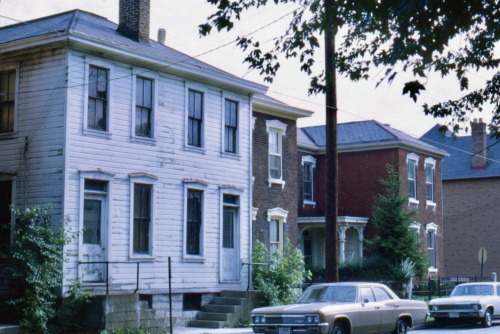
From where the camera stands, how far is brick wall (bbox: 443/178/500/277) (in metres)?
51.0


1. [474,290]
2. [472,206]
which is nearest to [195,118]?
[474,290]

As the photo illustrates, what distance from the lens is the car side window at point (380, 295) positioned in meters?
19.6

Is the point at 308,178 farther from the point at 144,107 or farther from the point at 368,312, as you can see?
the point at 368,312

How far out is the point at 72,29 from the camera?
21.8 m

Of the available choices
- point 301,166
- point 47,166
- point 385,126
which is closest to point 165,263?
point 47,166

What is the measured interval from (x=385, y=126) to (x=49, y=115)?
80.1ft

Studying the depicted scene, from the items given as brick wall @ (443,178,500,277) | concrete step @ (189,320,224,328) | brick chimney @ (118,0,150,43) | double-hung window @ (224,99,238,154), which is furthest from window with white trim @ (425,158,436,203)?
brick chimney @ (118,0,150,43)

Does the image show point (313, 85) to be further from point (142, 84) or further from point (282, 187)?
point (282, 187)

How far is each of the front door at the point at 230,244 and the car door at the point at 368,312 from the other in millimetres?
8350

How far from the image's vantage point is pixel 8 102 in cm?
2308

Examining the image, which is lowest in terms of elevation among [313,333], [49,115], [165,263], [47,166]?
[313,333]

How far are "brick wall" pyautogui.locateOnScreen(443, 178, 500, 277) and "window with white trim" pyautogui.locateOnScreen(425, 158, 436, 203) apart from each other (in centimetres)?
781

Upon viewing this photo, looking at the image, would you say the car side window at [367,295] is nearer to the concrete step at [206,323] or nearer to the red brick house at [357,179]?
the concrete step at [206,323]

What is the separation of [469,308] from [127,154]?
11.8 meters
